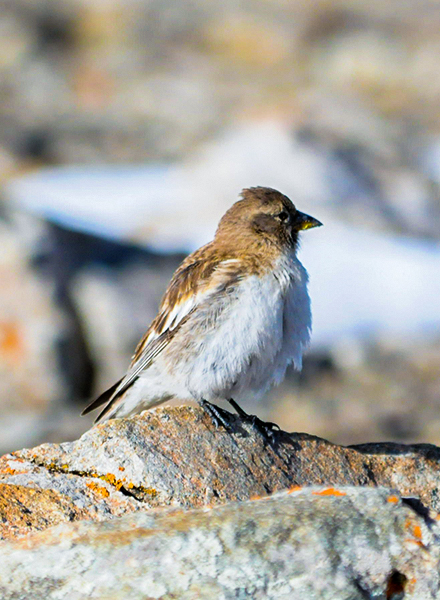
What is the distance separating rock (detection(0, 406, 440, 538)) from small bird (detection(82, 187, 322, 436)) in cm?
29

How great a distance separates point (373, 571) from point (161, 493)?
1.25 meters

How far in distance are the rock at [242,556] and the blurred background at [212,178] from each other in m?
3.36

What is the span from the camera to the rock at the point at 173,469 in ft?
13.4

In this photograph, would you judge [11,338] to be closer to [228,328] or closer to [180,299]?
[180,299]

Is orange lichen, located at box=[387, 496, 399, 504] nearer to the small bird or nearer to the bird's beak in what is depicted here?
the small bird

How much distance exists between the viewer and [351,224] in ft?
56.0

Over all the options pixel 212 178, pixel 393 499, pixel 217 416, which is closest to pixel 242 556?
pixel 393 499

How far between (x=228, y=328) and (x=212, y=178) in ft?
49.7

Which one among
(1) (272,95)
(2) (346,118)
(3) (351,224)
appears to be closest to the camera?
(3) (351,224)

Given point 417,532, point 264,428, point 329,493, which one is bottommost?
point 417,532

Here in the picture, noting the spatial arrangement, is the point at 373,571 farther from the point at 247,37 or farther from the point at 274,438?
the point at 247,37

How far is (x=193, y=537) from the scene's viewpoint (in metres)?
3.42

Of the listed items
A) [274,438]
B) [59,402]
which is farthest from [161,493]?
[59,402]

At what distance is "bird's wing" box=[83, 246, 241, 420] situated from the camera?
5.73m
